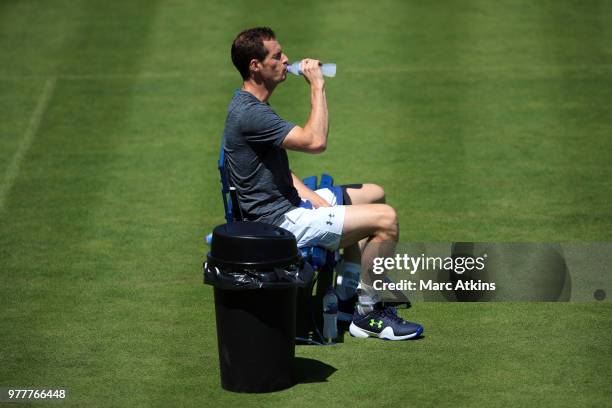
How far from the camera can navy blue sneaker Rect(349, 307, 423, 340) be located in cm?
793

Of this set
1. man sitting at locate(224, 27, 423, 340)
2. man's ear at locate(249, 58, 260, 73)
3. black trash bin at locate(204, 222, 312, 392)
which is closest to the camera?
black trash bin at locate(204, 222, 312, 392)

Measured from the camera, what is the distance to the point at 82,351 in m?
7.84

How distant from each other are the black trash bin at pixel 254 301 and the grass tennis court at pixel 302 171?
0.17 m

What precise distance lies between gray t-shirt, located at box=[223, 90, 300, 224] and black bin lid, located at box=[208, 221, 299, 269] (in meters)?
0.95

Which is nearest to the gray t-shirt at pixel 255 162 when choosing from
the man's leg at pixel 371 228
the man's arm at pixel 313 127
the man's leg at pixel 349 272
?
the man's arm at pixel 313 127

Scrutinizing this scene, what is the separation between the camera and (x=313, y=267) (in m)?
7.94

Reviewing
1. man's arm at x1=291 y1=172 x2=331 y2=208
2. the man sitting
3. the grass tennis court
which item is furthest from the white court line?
the man sitting

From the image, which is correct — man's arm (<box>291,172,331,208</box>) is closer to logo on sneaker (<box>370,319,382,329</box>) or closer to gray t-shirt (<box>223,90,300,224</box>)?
gray t-shirt (<box>223,90,300,224</box>)

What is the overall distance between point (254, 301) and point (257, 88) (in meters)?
1.82

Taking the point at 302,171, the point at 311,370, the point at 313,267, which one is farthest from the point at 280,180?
the point at 302,171

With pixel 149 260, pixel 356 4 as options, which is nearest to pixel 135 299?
pixel 149 260

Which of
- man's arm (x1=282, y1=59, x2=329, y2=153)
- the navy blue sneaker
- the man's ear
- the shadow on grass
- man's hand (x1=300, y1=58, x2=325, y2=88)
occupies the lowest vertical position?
the shadow on grass

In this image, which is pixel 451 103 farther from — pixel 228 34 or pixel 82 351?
pixel 82 351

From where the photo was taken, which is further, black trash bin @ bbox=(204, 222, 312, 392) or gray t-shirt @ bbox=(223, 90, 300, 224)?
gray t-shirt @ bbox=(223, 90, 300, 224)
